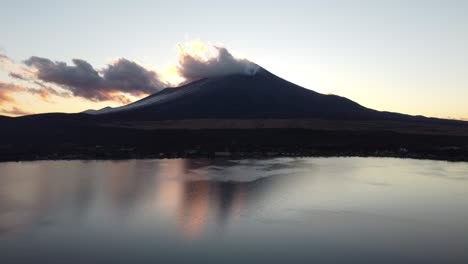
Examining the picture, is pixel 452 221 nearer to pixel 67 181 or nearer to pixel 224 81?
pixel 67 181

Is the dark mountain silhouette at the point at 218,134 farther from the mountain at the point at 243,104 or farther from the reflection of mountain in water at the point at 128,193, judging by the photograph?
the reflection of mountain in water at the point at 128,193

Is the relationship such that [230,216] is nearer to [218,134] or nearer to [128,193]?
[128,193]

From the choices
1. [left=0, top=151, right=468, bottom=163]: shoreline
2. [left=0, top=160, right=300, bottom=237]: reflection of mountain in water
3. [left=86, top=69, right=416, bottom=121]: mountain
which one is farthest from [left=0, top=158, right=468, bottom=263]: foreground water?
[left=86, top=69, right=416, bottom=121]: mountain

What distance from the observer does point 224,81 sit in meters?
157

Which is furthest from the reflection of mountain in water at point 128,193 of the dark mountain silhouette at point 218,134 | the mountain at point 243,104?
the mountain at point 243,104

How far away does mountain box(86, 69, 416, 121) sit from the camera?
4596 inches

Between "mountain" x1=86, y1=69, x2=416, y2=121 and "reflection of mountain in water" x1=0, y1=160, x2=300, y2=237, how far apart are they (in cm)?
7095

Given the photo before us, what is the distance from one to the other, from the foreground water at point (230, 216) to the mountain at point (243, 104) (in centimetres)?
7829

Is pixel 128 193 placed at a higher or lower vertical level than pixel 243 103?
lower

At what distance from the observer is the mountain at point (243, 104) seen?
383 feet

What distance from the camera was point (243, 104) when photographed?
132 metres

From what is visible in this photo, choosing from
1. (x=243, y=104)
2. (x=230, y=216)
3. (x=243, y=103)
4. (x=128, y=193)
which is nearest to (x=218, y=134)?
(x=128, y=193)

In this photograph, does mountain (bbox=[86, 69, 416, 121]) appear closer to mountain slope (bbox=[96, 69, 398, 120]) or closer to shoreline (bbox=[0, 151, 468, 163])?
mountain slope (bbox=[96, 69, 398, 120])

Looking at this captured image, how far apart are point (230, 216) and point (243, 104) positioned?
111 m
